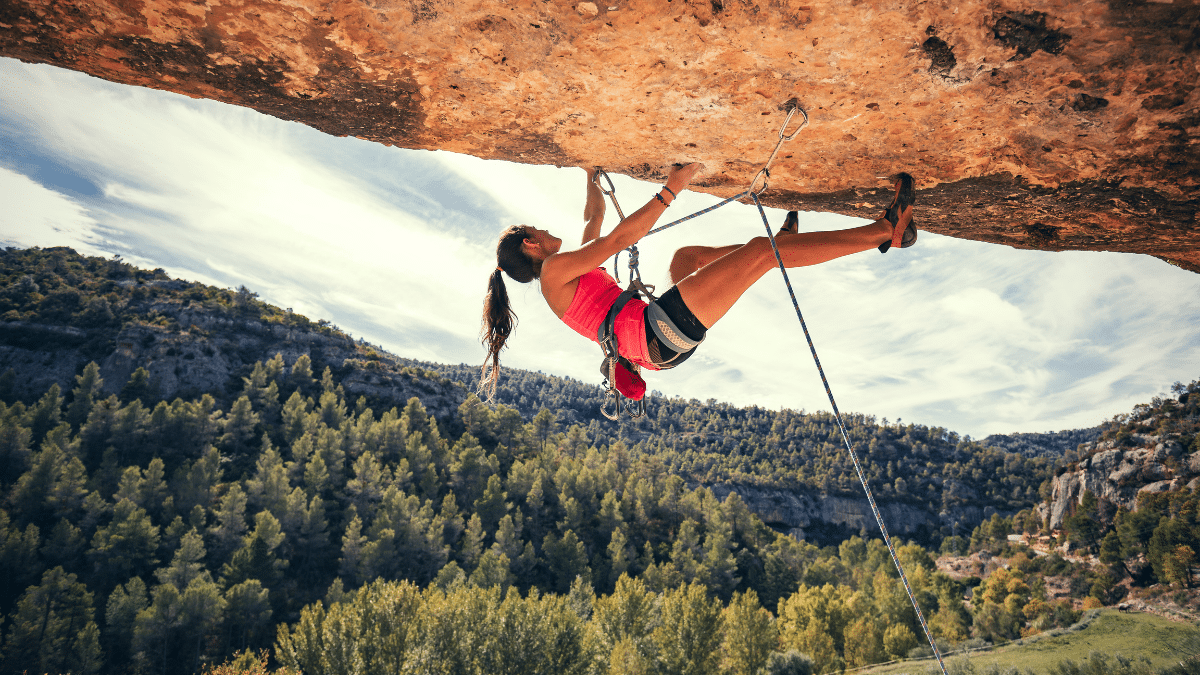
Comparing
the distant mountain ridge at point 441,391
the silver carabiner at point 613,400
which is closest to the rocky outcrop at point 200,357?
the distant mountain ridge at point 441,391

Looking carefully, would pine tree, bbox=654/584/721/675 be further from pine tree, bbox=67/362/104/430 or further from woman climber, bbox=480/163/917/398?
pine tree, bbox=67/362/104/430

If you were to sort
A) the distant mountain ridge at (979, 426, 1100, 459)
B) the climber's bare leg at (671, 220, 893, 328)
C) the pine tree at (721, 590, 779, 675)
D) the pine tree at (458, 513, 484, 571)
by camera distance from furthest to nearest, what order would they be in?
the distant mountain ridge at (979, 426, 1100, 459) → the pine tree at (458, 513, 484, 571) → the pine tree at (721, 590, 779, 675) → the climber's bare leg at (671, 220, 893, 328)

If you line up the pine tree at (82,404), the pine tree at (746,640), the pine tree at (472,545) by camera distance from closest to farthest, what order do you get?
the pine tree at (746,640)
the pine tree at (472,545)
the pine tree at (82,404)

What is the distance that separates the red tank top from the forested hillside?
66.8 ft

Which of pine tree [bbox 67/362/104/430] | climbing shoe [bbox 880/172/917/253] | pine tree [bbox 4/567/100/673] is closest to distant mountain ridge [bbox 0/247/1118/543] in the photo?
pine tree [bbox 67/362/104/430]

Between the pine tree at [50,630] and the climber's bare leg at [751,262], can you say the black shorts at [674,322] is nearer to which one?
the climber's bare leg at [751,262]

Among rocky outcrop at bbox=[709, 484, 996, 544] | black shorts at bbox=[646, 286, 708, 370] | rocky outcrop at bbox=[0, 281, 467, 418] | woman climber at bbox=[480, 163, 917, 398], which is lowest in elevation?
black shorts at bbox=[646, 286, 708, 370]

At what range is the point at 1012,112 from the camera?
2.33m

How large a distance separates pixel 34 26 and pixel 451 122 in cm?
167

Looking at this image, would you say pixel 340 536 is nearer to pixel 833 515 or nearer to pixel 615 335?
pixel 615 335

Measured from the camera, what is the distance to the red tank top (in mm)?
2555

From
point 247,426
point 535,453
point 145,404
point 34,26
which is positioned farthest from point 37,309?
point 34,26

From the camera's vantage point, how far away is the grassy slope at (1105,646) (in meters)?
26.1

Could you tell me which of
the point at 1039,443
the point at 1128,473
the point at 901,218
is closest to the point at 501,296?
the point at 901,218
